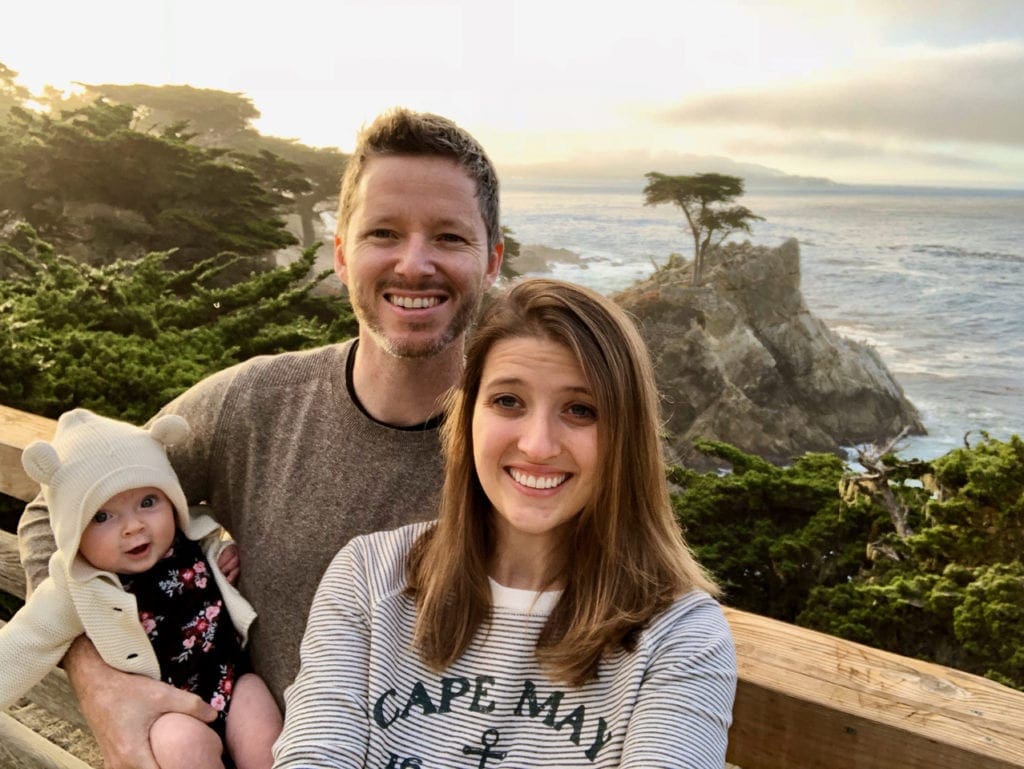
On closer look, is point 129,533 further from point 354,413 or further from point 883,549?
point 883,549

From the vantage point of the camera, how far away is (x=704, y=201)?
41.4 ft

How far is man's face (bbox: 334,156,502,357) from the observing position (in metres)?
1.54

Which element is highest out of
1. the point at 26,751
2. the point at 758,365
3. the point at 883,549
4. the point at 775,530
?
the point at 26,751

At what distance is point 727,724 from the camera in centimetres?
102

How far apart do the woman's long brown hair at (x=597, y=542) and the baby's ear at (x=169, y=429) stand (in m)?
0.53

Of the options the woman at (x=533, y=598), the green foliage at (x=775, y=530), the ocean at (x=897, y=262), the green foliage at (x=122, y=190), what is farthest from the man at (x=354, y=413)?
the ocean at (x=897, y=262)

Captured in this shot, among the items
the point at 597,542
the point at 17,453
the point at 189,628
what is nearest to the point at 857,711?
the point at 597,542

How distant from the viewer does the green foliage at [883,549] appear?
3428 millimetres

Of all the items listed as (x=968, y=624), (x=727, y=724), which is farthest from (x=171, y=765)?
(x=968, y=624)

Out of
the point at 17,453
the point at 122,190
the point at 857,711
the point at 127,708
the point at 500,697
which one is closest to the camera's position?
the point at 857,711

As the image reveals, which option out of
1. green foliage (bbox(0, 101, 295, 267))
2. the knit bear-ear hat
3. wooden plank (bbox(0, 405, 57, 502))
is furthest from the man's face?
green foliage (bbox(0, 101, 295, 267))

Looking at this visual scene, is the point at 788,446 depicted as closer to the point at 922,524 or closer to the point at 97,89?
the point at 922,524

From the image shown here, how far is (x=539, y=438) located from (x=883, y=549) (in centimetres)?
354

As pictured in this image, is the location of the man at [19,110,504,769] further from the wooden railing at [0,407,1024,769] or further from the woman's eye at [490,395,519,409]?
the wooden railing at [0,407,1024,769]
